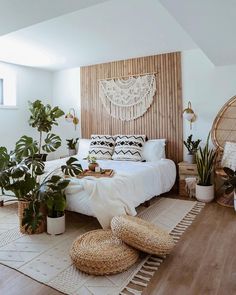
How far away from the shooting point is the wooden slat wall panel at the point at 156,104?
175 inches

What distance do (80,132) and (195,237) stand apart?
3595 millimetres

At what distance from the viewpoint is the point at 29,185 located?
8.38ft

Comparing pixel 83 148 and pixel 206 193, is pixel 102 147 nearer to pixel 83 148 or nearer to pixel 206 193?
pixel 83 148

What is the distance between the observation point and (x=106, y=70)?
16.7 ft

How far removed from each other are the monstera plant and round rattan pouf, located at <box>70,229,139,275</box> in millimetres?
566

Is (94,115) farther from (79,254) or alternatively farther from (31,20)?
(79,254)

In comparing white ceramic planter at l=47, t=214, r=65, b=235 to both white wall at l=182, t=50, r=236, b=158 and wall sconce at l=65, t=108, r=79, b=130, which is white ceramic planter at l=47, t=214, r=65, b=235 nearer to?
white wall at l=182, t=50, r=236, b=158

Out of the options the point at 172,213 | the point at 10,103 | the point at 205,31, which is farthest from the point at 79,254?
the point at 10,103

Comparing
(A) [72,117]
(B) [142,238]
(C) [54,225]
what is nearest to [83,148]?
(A) [72,117]

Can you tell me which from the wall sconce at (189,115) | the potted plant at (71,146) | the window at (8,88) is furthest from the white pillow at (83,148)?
the wall sconce at (189,115)

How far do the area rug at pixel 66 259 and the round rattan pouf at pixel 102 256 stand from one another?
0.05m

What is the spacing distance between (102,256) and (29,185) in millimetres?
1059

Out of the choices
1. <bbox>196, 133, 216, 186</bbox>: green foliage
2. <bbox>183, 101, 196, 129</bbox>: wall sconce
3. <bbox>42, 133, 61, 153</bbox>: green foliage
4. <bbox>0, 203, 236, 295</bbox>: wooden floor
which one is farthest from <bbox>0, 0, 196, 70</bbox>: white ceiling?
<bbox>0, 203, 236, 295</bbox>: wooden floor

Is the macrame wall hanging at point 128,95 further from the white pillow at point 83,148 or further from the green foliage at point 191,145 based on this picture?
the green foliage at point 191,145
